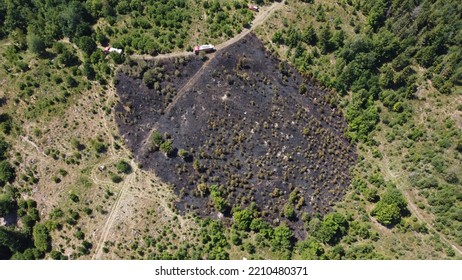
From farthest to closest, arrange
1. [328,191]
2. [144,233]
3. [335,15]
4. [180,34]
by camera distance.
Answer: [335,15]
[180,34]
[328,191]
[144,233]

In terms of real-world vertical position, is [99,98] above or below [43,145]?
above

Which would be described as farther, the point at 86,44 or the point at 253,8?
the point at 253,8

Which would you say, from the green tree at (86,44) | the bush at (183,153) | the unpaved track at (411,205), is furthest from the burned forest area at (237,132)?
the green tree at (86,44)

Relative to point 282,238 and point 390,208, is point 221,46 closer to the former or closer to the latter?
point 282,238

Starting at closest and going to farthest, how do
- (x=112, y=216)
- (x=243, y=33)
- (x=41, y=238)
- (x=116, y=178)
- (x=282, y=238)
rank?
(x=41, y=238)
(x=282, y=238)
(x=112, y=216)
(x=116, y=178)
(x=243, y=33)

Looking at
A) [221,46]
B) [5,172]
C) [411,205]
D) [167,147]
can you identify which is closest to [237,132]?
[167,147]

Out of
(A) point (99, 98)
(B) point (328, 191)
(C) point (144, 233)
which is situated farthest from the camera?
(A) point (99, 98)

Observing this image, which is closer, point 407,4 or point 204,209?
point 204,209

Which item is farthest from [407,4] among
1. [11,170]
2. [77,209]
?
[11,170]

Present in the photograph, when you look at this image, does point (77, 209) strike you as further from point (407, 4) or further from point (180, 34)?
point (407, 4)
